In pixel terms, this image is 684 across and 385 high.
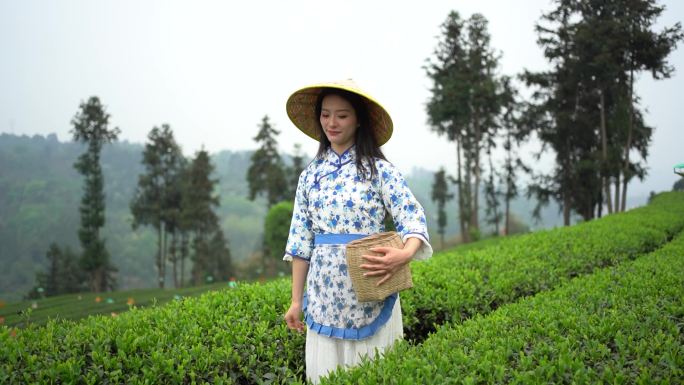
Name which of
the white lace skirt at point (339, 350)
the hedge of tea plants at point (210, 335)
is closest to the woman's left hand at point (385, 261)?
the white lace skirt at point (339, 350)

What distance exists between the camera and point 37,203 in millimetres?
87688

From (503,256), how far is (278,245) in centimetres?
2061

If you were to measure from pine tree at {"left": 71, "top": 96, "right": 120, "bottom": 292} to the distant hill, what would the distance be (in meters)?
27.0

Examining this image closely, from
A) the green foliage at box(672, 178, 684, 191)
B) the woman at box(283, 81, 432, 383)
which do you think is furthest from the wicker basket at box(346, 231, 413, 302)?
the green foliage at box(672, 178, 684, 191)

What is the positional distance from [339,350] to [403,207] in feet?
3.35

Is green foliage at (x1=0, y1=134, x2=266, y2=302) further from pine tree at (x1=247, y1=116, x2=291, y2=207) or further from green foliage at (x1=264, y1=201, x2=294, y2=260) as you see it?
green foliage at (x1=264, y1=201, x2=294, y2=260)

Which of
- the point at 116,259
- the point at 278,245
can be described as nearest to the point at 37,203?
the point at 116,259

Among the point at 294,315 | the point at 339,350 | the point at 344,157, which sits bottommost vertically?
the point at 339,350

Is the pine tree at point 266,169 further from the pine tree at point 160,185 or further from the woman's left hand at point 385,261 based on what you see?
the woman's left hand at point 385,261

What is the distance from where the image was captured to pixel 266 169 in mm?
34688

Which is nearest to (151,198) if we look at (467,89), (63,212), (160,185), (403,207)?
(160,185)

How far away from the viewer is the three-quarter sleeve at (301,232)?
3.12 m

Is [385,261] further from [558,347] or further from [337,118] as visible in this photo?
[558,347]

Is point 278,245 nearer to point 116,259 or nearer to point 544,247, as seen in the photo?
point 544,247
